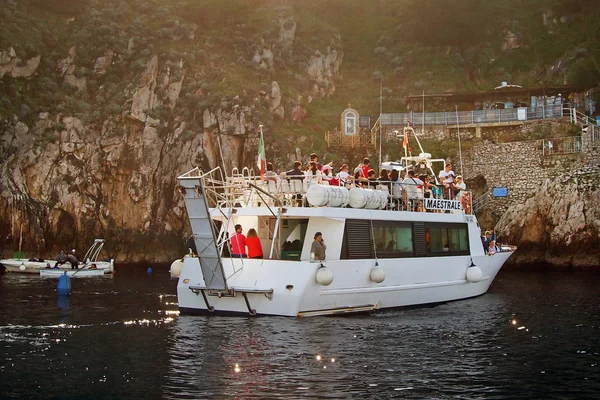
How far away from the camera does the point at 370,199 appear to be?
72.1 ft

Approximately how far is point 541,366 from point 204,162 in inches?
1581

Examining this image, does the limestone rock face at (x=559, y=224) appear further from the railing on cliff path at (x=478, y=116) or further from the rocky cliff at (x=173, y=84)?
the rocky cliff at (x=173, y=84)

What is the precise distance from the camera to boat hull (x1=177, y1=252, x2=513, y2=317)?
766 inches

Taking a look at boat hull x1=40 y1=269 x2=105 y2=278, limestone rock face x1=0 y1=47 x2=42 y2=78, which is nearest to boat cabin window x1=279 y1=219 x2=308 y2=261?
boat hull x1=40 y1=269 x2=105 y2=278

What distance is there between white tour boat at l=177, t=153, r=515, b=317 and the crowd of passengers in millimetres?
282

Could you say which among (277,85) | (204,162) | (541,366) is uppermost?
(277,85)

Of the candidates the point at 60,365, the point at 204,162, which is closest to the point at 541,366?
the point at 60,365

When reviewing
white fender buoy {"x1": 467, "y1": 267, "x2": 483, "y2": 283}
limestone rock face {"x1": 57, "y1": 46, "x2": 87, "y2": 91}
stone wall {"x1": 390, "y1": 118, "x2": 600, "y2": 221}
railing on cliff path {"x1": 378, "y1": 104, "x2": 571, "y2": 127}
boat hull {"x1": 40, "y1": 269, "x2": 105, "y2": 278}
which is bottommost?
white fender buoy {"x1": 467, "y1": 267, "x2": 483, "y2": 283}

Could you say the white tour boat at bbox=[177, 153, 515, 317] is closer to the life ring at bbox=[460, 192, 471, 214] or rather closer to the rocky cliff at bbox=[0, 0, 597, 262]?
the life ring at bbox=[460, 192, 471, 214]

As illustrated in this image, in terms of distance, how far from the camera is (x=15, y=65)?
5631cm

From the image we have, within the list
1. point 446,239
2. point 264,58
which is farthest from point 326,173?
point 264,58

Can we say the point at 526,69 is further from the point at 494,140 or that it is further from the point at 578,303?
the point at 578,303

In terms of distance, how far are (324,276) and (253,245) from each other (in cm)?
237

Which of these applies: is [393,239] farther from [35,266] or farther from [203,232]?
[35,266]
